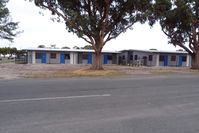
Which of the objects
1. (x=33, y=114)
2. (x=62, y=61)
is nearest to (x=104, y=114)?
(x=33, y=114)

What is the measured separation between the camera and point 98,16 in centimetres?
2636

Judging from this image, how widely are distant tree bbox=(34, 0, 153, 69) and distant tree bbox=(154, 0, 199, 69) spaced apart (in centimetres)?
281

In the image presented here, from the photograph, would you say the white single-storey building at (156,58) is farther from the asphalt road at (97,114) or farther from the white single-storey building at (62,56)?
the asphalt road at (97,114)

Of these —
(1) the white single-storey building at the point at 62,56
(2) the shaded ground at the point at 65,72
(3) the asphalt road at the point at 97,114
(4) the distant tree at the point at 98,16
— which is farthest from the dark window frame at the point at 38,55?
(3) the asphalt road at the point at 97,114

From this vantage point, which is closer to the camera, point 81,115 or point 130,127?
point 130,127

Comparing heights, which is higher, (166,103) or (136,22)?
(136,22)

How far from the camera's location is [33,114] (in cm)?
650

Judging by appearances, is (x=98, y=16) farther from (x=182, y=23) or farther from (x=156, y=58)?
(x=156, y=58)

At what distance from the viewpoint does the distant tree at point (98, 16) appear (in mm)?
24641

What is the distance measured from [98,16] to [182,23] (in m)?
13.3

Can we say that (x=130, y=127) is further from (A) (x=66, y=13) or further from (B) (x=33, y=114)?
(A) (x=66, y=13)

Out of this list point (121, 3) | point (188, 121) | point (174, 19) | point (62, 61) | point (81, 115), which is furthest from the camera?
point (62, 61)

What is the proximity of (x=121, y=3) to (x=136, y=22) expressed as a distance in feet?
8.16

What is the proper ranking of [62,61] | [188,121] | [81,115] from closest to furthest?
[188,121], [81,115], [62,61]
